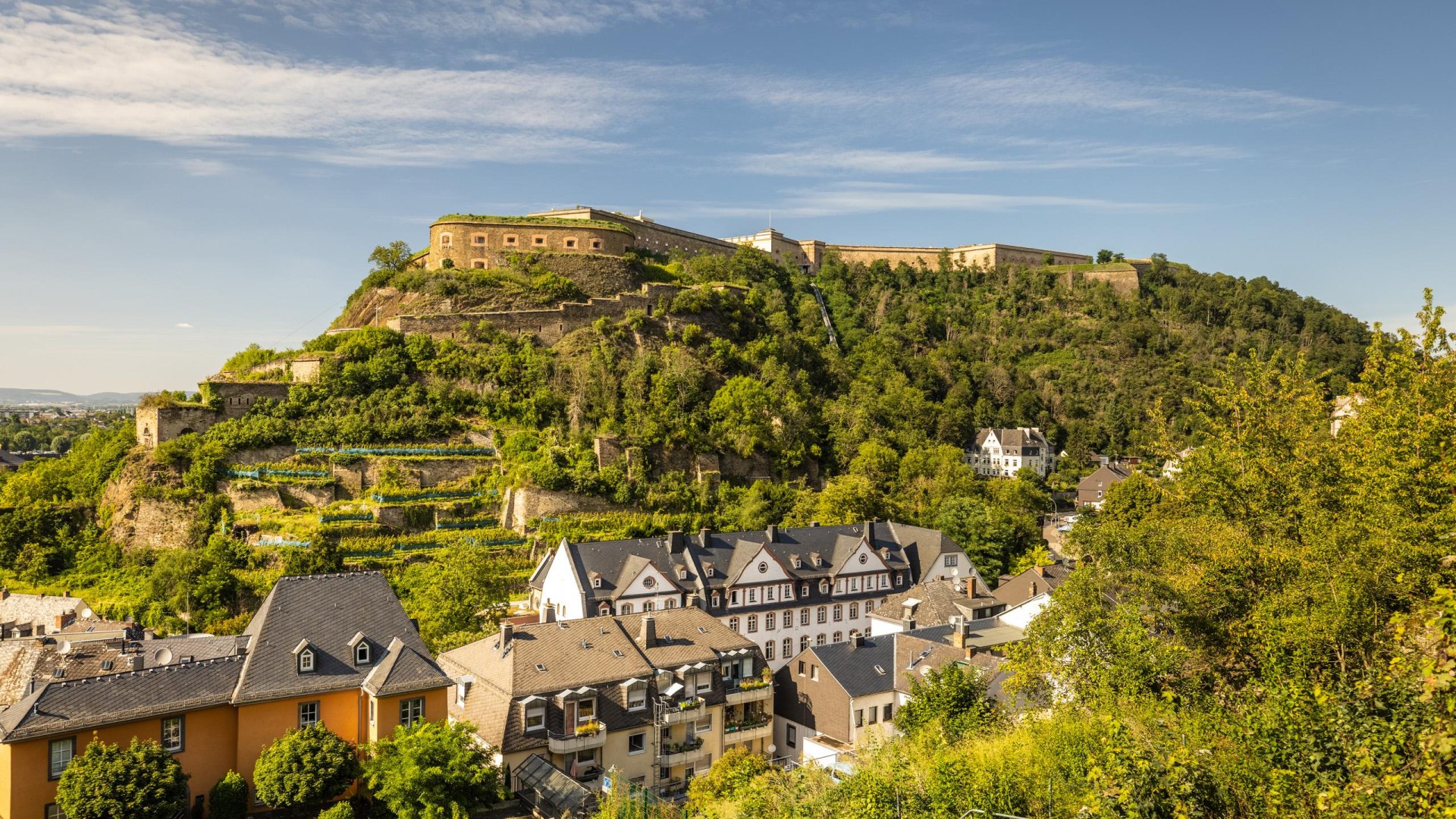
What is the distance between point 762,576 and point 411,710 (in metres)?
19.8

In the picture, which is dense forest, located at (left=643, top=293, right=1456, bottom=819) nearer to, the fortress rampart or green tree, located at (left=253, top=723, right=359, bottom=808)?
green tree, located at (left=253, top=723, right=359, bottom=808)

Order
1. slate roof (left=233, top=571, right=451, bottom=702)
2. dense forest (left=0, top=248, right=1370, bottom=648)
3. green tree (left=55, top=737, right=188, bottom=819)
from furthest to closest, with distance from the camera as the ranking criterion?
1. dense forest (left=0, top=248, right=1370, bottom=648)
2. slate roof (left=233, top=571, right=451, bottom=702)
3. green tree (left=55, top=737, right=188, bottom=819)

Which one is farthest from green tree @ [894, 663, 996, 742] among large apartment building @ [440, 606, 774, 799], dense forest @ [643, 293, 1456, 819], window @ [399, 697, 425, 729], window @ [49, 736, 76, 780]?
window @ [49, 736, 76, 780]

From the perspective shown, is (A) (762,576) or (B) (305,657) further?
(A) (762,576)

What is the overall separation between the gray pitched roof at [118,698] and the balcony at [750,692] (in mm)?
14494

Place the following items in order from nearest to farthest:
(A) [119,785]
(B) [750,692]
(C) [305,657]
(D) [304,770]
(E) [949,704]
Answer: (A) [119,785]
(D) [304,770]
(C) [305,657]
(E) [949,704]
(B) [750,692]

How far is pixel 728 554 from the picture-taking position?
1547 inches

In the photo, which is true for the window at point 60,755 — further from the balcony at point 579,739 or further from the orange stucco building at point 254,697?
the balcony at point 579,739

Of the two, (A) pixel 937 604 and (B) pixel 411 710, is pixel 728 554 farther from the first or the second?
(B) pixel 411 710

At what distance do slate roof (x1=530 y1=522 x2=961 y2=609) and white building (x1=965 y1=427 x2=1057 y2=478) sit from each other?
35027 mm

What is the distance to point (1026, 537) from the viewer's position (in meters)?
52.9

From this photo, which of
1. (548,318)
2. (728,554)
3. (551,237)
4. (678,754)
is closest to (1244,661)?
(678,754)

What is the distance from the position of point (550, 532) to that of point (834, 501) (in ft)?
49.3

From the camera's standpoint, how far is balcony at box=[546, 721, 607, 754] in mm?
23875
